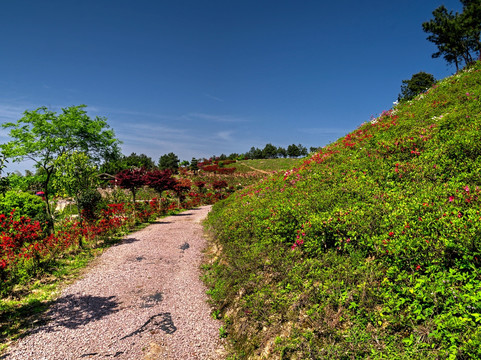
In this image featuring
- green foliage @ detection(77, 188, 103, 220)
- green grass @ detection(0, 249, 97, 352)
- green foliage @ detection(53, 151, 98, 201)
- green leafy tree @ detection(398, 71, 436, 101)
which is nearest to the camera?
green grass @ detection(0, 249, 97, 352)

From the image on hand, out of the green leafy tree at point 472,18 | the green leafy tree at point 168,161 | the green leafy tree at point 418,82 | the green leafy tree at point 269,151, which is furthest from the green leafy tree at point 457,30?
the green leafy tree at point 269,151

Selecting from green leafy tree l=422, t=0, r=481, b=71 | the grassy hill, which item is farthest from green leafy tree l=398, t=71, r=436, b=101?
the grassy hill

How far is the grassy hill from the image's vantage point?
2973mm

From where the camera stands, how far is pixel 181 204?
26.7 meters

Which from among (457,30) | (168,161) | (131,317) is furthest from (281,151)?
(131,317)

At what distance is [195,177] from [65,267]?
1467 inches

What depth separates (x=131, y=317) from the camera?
563cm

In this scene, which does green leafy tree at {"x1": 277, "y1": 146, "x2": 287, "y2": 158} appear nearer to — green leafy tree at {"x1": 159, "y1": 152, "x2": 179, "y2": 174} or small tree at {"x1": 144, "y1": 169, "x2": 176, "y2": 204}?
green leafy tree at {"x1": 159, "y1": 152, "x2": 179, "y2": 174}

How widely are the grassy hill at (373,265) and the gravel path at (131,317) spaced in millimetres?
733

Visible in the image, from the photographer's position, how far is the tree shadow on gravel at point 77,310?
5.32 metres

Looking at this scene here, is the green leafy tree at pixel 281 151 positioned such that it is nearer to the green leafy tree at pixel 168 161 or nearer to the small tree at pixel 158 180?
the green leafy tree at pixel 168 161

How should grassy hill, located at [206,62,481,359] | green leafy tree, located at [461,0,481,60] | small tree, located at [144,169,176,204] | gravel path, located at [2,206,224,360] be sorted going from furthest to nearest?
green leafy tree, located at [461,0,481,60], small tree, located at [144,169,176,204], gravel path, located at [2,206,224,360], grassy hill, located at [206,62,481,359]

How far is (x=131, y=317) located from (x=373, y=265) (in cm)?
575

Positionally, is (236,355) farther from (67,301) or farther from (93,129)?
(93,129)
